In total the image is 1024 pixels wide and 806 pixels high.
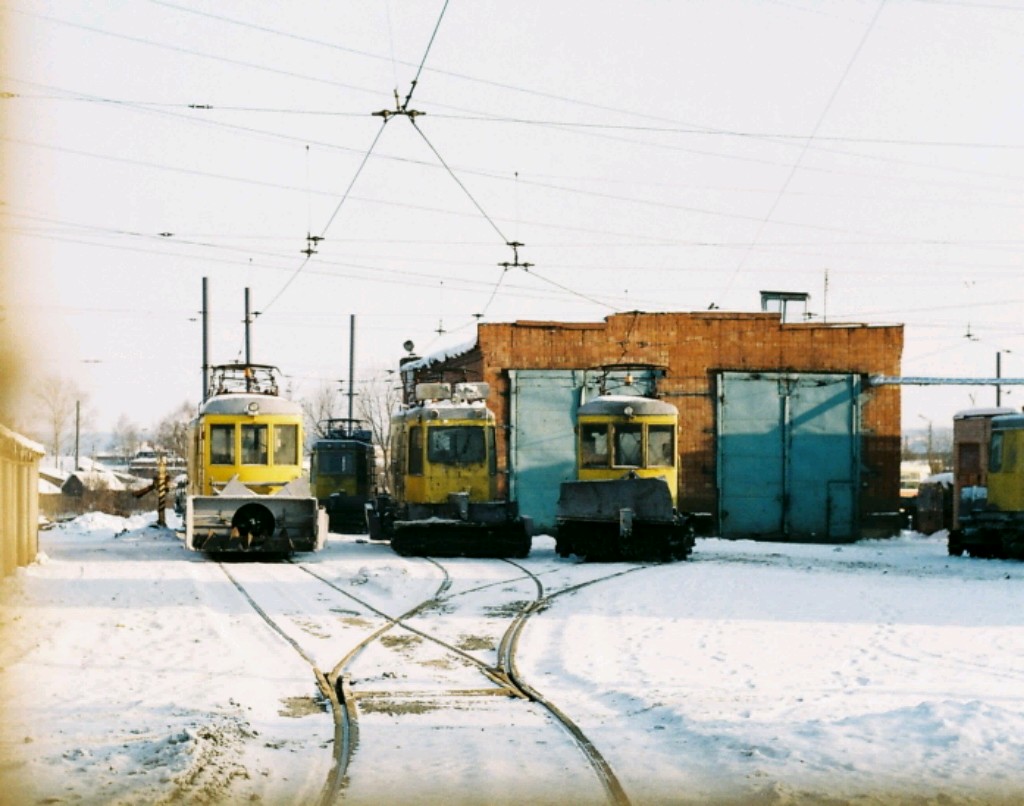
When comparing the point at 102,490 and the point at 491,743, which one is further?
the point at 102,490

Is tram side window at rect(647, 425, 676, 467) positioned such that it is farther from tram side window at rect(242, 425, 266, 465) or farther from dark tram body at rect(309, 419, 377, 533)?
dark tram body at rect(309, 419, 377, 533)

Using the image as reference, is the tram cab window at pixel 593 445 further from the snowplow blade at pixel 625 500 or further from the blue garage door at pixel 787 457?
the blue garage door at pixel 787 457

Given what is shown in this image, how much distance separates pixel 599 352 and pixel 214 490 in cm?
1441

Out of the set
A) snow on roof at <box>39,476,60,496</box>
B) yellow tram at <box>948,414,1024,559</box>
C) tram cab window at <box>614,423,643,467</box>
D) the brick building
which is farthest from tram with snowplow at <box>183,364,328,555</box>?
snow on roof at <box>39,476,60,496</box>

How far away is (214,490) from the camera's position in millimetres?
22875

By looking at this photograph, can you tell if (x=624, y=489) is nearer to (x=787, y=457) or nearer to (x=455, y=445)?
(x=455, y=445)

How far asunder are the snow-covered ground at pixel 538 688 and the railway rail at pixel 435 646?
0.31 ft

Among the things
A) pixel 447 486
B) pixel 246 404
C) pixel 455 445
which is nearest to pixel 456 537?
pixel 447 486

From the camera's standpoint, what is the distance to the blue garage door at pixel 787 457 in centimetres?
3431

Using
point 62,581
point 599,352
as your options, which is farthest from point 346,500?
point 62,581

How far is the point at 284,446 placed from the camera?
23344 millimetres

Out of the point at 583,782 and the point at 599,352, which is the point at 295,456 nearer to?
the point at 599,352

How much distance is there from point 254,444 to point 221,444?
611mm

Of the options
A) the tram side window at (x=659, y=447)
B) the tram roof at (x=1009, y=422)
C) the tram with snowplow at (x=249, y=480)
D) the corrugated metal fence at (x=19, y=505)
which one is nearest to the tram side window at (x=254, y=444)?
the tram with snowplow at (x=249, y=480)
